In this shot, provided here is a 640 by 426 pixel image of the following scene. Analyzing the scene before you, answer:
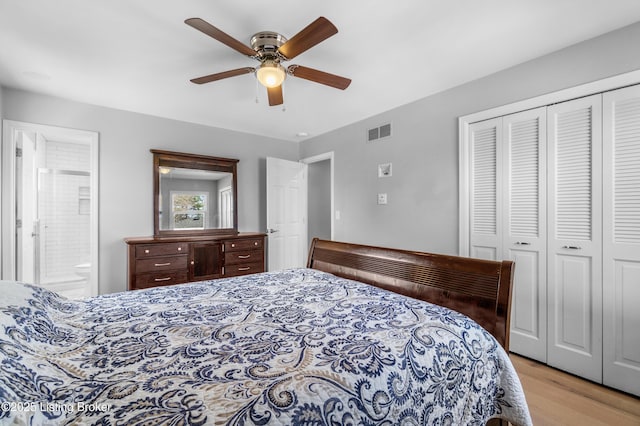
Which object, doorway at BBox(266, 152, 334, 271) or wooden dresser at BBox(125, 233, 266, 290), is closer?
wooden dresser at BBox(125, 233, 266, 290)

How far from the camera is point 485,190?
8.86ft

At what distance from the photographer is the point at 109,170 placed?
3.38m

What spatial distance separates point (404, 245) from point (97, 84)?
3.69m

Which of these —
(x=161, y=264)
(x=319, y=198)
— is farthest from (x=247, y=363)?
(x=319, y=198)

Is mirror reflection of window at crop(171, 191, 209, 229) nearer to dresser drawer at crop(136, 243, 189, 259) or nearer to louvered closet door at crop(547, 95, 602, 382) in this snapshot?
dresser drawer at crop(136, 243, 189, 259)

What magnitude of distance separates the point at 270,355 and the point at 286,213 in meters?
3.79

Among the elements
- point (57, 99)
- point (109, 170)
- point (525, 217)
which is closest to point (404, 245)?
point (525, 217)

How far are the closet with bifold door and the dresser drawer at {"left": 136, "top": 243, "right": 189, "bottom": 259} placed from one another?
10.7 feet

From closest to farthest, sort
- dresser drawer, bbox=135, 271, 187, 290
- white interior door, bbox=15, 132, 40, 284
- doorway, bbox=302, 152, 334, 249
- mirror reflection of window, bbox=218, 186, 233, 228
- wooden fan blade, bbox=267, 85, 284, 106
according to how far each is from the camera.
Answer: wooden fan blade, bbox=267, 85, 284, 106, white interior door, bbox=15, 132, 40, 284, dresser drawer, bbox=135, 271, 187, 290, mirror reflection of window, bbox=218, 186, 233, 228, doorway, bbox=302, 152, 334, 249

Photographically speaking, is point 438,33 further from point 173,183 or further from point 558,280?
point 173,183

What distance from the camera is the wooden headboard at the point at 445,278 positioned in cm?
130

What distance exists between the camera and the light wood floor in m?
1.72

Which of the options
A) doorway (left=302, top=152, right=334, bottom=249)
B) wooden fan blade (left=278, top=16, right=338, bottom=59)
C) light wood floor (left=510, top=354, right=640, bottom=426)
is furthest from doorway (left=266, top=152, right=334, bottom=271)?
light wood floor (left=510, top=354, right=640, bottom=426)

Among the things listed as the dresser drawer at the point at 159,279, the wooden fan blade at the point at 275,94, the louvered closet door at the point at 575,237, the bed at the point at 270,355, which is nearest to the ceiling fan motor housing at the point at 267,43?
the wooden fan blade at the point at 275,94
